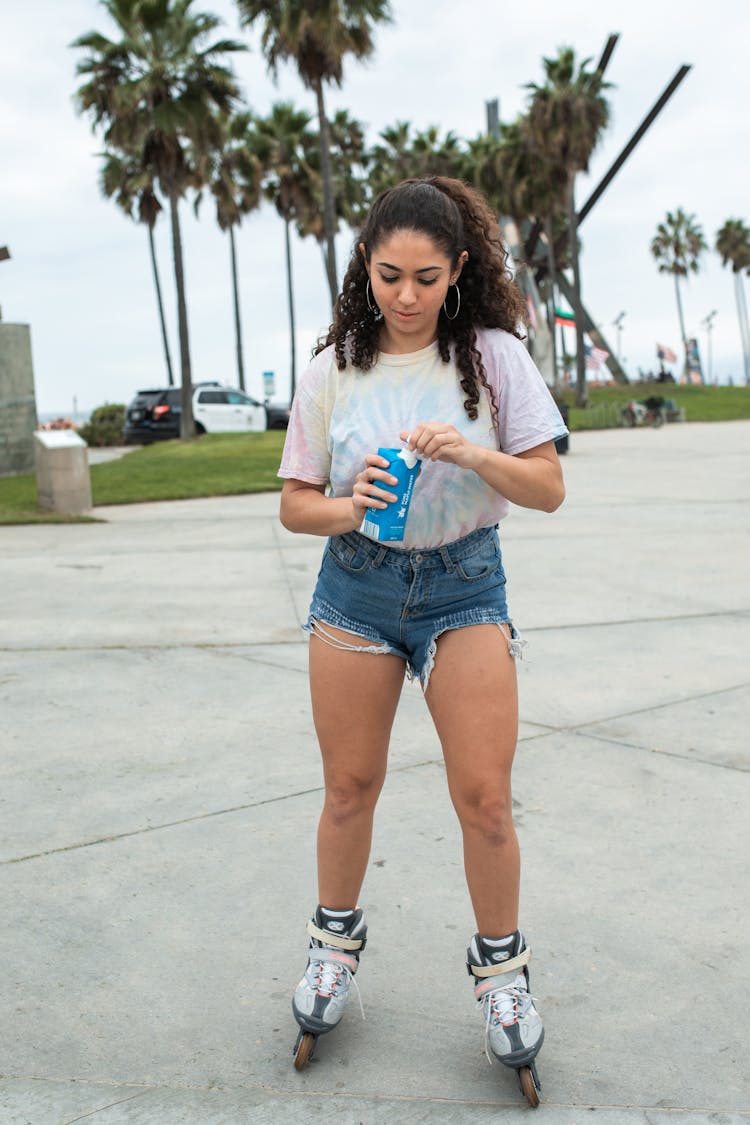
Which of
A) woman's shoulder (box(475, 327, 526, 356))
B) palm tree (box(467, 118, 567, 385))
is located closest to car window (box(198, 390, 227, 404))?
palm tree (box(467, 118, 567, 385))

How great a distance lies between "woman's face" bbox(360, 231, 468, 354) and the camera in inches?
93.8

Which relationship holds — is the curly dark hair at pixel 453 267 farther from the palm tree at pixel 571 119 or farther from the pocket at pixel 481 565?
the palm tree at pixel 571 119

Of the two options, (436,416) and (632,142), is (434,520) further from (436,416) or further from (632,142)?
(632,142)

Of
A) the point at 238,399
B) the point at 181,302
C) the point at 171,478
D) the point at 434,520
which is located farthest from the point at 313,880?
the point at 238,399

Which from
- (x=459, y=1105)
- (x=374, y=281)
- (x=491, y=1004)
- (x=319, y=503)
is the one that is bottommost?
(x=459, y=1105)

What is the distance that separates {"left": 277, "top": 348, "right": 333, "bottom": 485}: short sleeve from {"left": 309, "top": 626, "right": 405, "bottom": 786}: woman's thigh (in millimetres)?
339

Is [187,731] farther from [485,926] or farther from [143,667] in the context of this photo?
[485,926]

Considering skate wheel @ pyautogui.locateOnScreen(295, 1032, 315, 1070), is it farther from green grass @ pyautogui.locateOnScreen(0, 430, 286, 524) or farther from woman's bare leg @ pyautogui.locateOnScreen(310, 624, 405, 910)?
green grass @ pyautogui.locateOnScreen(0, 430, 286, 524)

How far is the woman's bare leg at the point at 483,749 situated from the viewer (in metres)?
2.40

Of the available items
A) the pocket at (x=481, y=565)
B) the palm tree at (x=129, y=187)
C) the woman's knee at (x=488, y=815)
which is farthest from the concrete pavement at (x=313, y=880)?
the palm tree at (x=129, y=187)

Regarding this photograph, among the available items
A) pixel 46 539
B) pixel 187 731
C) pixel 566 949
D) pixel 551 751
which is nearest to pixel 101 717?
pixel 187 731

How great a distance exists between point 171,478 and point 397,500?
49.2 feet

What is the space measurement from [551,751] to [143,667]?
7.35 feet

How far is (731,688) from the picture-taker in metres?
5.24
